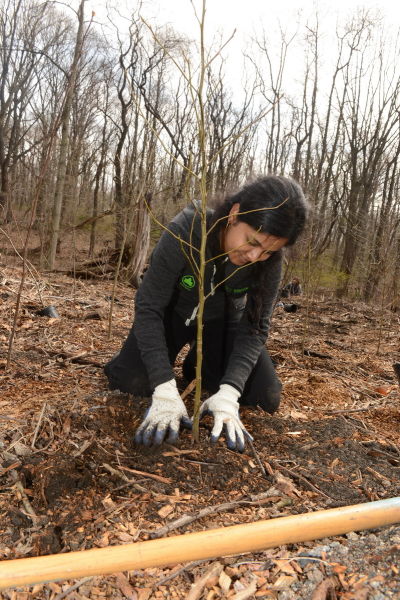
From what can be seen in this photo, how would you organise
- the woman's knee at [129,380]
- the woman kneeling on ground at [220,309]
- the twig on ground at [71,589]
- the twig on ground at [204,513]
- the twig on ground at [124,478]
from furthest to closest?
the woman's knee at [129,380]
the woman kneeling on ground at [220,309]
the twig on ground at [124,478]
the twig on ground at [204,513]
the twig on ground at [71,589]

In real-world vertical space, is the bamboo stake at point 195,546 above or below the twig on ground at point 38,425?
above

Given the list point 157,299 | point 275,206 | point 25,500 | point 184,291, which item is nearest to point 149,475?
point 25,500

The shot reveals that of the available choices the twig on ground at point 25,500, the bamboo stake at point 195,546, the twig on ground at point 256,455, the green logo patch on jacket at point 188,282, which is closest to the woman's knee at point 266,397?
the twig on ground at point 256,455

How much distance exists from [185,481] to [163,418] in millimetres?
335

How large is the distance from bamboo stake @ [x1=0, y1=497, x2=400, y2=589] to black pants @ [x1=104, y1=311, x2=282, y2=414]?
127cm

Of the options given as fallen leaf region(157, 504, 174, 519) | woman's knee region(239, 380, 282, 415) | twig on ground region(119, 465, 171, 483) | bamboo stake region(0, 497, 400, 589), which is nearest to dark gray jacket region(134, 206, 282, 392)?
woman's knee region(239, 380, 282, 415)

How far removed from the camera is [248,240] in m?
2.02

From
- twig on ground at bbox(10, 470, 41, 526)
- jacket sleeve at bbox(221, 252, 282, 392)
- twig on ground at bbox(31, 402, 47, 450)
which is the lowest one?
twig on ground at bbox(10, 470, 41, 526)

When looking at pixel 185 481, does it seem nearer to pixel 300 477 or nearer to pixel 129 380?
pixel 300 477

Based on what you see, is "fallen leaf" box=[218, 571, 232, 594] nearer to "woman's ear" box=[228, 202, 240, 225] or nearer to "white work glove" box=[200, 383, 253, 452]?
"white work glove" box=[200, 383, 253, 452]

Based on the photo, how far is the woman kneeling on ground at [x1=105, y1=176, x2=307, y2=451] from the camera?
2008 mm

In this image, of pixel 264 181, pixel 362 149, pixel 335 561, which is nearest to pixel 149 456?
pixel 335 561

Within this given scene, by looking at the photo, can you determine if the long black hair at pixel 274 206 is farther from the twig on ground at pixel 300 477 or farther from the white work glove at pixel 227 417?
the twig on ground at pixel 300 477

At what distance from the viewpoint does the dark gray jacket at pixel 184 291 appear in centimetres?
231
